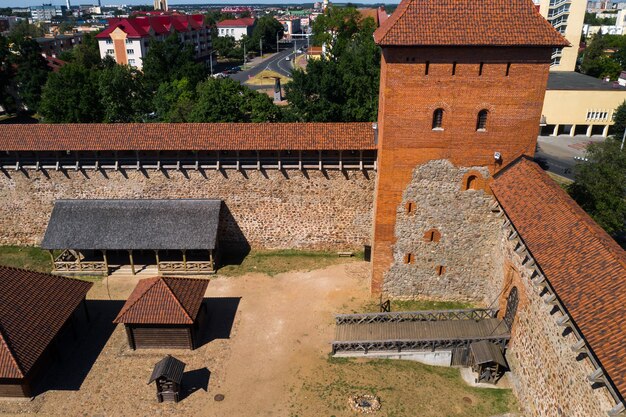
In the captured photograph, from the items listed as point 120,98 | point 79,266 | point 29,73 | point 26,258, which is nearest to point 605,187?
point 79,266

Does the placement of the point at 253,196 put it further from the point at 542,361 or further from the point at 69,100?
the point at 69,100

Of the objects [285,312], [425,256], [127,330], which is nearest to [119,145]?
[127,330]

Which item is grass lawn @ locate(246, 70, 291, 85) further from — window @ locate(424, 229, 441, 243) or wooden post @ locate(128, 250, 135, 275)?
window @ locate(424, 229, 441, 243)

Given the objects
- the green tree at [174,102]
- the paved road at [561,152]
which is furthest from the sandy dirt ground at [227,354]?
the paved road at [561,152]

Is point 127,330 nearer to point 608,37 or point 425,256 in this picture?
point 425,256

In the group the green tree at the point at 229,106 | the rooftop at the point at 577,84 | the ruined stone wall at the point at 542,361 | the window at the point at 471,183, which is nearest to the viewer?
the ruined stone wall at the point at 542,361

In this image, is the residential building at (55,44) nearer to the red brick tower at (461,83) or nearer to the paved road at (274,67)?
the paved road at (274,67)

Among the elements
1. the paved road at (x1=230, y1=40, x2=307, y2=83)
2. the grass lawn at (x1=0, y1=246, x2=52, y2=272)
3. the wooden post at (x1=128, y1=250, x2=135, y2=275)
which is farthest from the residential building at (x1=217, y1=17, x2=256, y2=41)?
the wooden post at (x1=128, y1=250, x2=135, y2=275)
